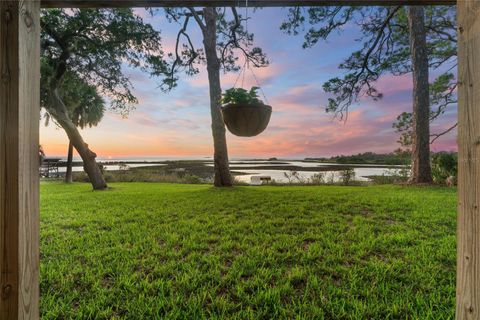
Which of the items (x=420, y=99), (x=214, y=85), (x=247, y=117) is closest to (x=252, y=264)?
(x=247, y=117)

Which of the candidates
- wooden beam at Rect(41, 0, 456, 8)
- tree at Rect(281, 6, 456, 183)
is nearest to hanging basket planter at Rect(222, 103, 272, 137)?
wooden beam at Rect(41, 0, 456, 8)

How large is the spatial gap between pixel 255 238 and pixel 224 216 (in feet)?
4.44

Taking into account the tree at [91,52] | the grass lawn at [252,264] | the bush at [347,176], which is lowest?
the grass lawn at [252,264]

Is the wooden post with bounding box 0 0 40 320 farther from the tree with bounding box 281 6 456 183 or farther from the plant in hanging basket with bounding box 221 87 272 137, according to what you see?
the tree with bounding box 281 6 456 183

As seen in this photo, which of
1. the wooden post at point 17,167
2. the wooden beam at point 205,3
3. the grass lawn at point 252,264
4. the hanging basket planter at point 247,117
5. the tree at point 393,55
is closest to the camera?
the wooden post at point 17,167

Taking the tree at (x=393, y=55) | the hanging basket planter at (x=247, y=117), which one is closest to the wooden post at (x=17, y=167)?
the hanging basket planter at (x=247, y=117)

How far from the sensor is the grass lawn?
6.41ft

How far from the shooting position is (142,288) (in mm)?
2232

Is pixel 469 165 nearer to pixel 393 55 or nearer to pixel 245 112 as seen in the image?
pixel 245 112

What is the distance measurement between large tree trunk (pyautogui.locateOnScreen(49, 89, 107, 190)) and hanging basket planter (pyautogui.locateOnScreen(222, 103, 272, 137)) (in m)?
9.20

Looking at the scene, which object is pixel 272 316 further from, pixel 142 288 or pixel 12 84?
pixel 12 84

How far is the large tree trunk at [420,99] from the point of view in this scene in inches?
316

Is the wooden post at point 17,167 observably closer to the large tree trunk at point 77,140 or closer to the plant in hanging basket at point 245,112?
the plant in hanging basket at point 245,112

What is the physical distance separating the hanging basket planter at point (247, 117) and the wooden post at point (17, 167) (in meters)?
1.51
